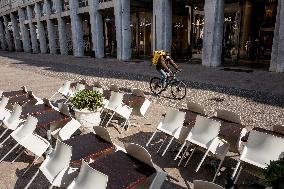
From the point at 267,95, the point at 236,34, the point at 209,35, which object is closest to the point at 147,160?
the point at 267,95

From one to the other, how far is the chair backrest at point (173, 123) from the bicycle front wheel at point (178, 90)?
17.0ft

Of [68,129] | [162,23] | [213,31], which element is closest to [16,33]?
[162,23]

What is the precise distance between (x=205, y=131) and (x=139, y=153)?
1.86 metres

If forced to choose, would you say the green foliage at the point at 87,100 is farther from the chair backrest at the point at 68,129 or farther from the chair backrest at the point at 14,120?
the chair backrest at the point at 14,120

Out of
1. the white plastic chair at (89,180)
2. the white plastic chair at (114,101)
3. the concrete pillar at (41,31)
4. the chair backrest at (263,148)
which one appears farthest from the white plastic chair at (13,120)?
the concrete pillar at (41,31)

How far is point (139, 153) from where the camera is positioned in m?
4.38

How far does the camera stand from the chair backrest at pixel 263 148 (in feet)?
14.8

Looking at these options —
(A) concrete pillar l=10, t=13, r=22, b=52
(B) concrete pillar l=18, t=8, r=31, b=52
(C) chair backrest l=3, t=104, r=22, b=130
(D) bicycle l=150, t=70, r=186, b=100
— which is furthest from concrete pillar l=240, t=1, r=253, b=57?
(A) concrete pillar l=10, t=13, r=22, b=52

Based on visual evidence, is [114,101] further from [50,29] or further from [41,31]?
[41,31]

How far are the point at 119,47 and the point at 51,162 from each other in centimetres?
2369

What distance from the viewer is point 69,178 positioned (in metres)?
4.31

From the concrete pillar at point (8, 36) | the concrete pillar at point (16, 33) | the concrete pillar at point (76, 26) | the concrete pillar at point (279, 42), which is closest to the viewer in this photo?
the concrete pillar at point (279, 42)

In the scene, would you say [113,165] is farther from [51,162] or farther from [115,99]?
[115,99]

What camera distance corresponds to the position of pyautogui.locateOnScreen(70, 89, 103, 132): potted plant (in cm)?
767
